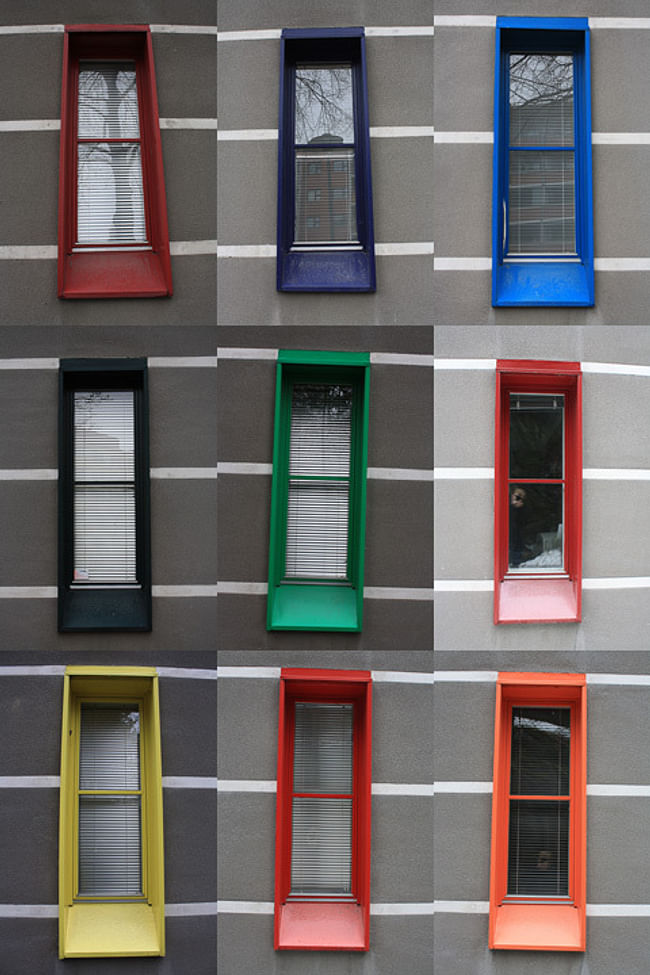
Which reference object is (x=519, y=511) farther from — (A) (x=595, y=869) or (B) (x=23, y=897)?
(B) (x=23, y=897)

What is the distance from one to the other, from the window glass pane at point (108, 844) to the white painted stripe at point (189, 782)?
0.38 metres

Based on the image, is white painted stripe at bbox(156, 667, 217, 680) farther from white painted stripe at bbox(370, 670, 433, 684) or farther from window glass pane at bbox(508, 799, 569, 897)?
window glass pane at bbox(508, 799, 569, 897)

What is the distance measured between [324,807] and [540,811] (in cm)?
166

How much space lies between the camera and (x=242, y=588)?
243 inches

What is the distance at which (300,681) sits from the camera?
610 cm

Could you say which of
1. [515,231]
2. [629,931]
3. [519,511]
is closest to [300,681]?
[519,511]

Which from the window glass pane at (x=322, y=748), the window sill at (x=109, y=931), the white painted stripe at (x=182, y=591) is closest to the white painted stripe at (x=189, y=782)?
the window glass pane at (x=322, y=748)

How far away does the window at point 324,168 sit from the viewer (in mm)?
6234

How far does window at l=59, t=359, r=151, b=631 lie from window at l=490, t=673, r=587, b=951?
117 inches

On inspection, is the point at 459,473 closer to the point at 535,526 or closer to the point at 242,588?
the point at 535,526

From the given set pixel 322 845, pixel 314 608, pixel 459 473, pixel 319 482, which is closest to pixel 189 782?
pixel 322 845

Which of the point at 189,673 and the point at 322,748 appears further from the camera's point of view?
the point at 322,748

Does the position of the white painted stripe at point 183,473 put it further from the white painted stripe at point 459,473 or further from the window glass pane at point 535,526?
the window glass pane at point 535,526

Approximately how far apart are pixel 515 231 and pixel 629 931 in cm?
535
